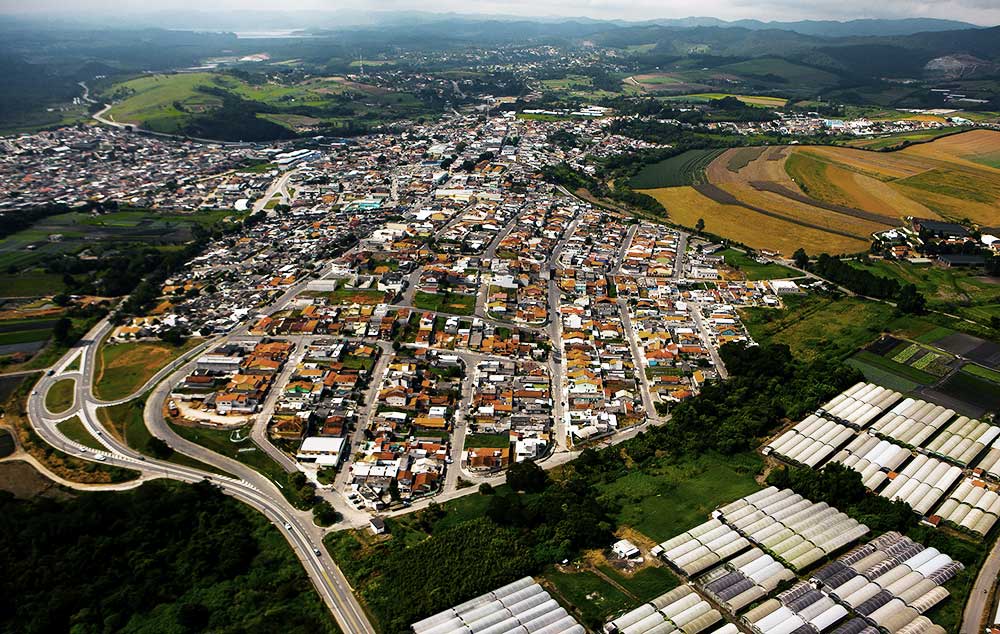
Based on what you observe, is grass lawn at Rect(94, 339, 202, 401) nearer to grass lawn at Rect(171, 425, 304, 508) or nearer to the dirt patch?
the dirt patch

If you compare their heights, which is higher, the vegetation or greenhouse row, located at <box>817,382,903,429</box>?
greenhouse row, located at <box>817,382,903,429</box>

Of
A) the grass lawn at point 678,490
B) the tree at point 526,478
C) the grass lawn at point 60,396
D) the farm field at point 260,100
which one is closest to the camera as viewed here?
the grass lawn at point 678,490

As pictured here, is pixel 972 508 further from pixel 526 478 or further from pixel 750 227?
pixel 750 227

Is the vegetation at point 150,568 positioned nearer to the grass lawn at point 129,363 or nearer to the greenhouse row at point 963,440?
the grass lawn at point 129,363

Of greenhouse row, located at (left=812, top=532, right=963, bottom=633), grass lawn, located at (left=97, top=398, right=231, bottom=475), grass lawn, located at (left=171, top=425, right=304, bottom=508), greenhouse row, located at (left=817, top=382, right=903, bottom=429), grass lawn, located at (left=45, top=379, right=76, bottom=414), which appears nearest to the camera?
greenhouse row, located at (left=812, top=532, right=963, bottom=633)

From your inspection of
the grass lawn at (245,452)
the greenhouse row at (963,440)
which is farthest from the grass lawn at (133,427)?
the greenhouse row at (963,440)

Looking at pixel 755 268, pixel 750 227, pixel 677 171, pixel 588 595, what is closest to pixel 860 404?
pixel 588 595

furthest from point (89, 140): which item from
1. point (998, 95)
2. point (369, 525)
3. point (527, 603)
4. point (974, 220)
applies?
point (998, 95)

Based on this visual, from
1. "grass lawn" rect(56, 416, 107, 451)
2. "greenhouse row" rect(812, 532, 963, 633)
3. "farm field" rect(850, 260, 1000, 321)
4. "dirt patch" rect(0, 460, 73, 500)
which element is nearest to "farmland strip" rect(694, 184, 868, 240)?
"farm field" rect(850, 260, 1000, 321)
